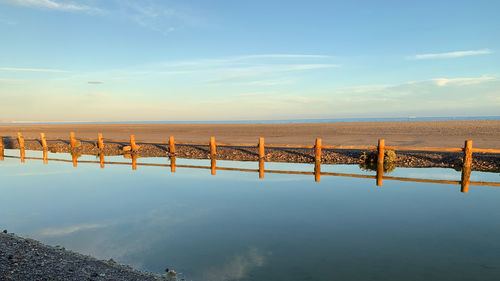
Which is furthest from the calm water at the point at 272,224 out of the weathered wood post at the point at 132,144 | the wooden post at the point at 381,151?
the weathered wood post at the point at 132,144

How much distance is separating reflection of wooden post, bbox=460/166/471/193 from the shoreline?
46.6ft

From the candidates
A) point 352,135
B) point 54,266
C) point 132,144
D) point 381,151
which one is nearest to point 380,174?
point 381,151

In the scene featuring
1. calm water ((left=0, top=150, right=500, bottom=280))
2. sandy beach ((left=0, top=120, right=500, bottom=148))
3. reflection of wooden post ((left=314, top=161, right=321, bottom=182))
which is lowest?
calm water ((left=0, top=150, right=500, bottom=280))

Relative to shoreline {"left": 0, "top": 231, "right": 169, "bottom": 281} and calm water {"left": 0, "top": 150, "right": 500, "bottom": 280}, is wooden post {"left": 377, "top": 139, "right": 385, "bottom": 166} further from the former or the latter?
shoreline {"left": 0, "top": 231, "right": 169, "bottom": 281}

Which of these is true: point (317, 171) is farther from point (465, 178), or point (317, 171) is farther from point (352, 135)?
point (352, 135)

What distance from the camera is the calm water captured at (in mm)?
7094

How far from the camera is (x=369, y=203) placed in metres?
12.2

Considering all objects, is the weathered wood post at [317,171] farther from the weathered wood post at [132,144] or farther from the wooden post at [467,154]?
the weathered wood post at [132,144]

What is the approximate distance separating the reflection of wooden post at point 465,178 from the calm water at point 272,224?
1.03 feet

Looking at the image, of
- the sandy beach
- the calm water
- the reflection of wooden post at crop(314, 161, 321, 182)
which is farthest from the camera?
the sandy beach

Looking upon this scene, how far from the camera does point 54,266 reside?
6332 mm

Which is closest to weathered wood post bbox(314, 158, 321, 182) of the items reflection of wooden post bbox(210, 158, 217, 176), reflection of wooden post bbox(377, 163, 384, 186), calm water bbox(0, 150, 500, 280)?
calm water bbox(0, 150, 500, 280)

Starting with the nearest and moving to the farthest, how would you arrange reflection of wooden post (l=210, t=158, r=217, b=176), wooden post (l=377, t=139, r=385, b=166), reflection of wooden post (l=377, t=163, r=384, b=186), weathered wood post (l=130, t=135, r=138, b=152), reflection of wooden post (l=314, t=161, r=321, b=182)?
reflection of wooden post (l=377, t=163, r=384, b=186), reflection of wooden post (l=314, t=161, r=321, b=182), wooden post (l=377, t=139, r=385, b=166), reflection of wooden post (l=210, t=158, r=217, b=176), weathered wood post (l=130, t=135, r=138, b=152)

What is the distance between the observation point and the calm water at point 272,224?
23.3ft
